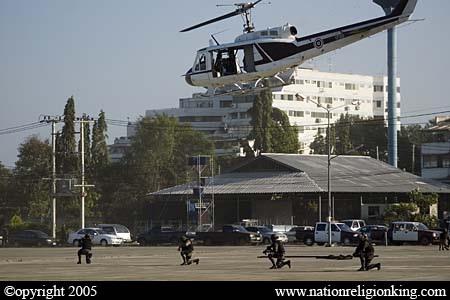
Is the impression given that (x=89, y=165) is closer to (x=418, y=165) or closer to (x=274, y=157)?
(x=274, y=157)

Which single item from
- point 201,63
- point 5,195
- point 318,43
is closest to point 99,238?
point 201,63

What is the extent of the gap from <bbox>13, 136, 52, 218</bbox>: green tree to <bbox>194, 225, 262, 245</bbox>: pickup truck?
1634 inches

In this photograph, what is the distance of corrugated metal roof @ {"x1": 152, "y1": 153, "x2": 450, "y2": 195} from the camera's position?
9469 centimetres

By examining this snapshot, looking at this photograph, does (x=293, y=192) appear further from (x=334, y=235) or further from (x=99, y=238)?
(x=99, y=238)

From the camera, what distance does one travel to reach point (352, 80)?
19412 cm

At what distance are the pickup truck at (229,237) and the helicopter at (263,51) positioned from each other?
96.1 feet

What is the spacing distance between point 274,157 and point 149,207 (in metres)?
14.1

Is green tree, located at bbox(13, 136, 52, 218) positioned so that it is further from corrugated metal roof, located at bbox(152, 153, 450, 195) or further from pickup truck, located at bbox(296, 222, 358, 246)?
pickup truck, located at bbox(296, 222, 358, 246)

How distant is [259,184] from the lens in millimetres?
97250

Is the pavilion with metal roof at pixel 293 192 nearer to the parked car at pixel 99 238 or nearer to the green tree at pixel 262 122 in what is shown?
the parked car at pixel 99 238

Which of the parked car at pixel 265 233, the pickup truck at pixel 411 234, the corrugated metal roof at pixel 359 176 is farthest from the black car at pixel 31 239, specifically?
the pickup truck at pixel 411 234

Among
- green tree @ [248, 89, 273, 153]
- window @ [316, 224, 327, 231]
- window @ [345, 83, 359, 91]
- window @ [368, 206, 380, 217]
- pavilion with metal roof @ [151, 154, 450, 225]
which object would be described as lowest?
window @ [316, 224, 327, 231]

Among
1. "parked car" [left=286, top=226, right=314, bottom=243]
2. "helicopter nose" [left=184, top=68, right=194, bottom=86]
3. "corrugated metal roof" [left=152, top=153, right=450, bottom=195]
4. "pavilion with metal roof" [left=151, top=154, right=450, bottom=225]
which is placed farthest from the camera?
"pavilion with metal roof" [left=151, top=154, right=450, bottom=225]

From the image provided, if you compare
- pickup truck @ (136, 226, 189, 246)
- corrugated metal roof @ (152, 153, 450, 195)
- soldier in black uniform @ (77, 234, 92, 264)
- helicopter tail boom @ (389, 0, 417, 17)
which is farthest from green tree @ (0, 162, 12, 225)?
helicopter tail boom @ (389, 0, 417, 17)
